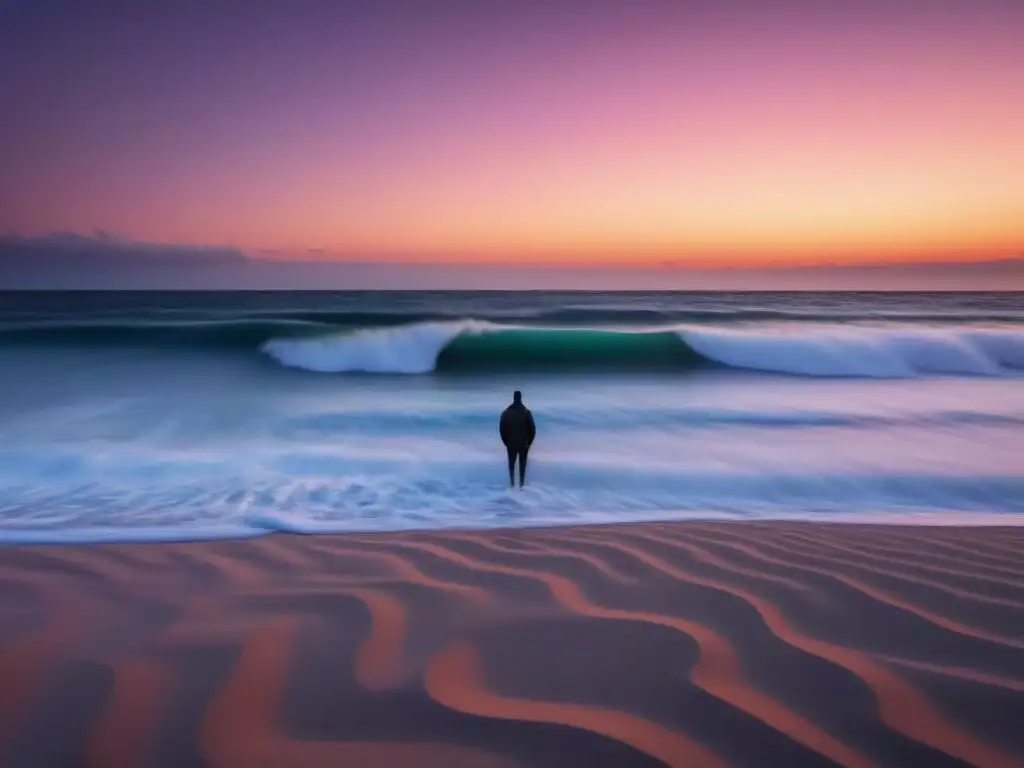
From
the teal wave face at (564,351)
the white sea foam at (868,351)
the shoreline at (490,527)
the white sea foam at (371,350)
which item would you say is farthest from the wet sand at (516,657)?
the white sea foam at (868,351)

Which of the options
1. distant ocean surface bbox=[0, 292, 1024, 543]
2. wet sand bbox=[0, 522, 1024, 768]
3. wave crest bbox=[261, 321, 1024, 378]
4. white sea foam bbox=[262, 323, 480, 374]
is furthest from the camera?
wave crest bbox=[261, 321, 1024, 378]

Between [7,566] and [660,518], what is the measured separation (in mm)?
4176

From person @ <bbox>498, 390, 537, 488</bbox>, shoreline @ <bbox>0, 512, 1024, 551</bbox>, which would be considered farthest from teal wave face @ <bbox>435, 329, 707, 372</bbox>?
shoreline @ <bbox>0, 512, 1024, 551</bbox>

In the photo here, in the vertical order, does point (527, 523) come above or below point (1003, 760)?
below

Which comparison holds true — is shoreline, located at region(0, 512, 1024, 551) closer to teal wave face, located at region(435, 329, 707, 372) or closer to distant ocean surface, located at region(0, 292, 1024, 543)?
distant ocean surface, located at region(0, 292, 1024, 543)

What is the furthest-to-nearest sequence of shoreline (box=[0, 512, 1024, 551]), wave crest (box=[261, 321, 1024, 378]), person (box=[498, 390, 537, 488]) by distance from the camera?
wave crest (box=[261, 321, 1024, 378])
person (box=[498, 390, 537, 488])
shoreline (box=[0, 512, 1024, 551])

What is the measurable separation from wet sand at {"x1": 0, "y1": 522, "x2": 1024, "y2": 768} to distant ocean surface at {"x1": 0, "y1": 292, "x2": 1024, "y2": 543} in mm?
1621

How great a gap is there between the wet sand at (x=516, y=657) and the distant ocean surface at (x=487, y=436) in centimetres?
162

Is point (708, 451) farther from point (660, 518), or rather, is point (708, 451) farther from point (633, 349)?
point (633, 349)

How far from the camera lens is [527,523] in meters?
5.19

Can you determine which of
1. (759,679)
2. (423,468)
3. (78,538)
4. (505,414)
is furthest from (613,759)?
(423,468)

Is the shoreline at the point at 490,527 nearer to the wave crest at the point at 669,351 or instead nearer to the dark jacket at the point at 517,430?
the dark jacket at the point at 517,430

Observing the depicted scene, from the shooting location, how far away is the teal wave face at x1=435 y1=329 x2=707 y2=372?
66.4 feet

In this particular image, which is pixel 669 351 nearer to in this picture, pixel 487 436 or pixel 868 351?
pixel 868 351
